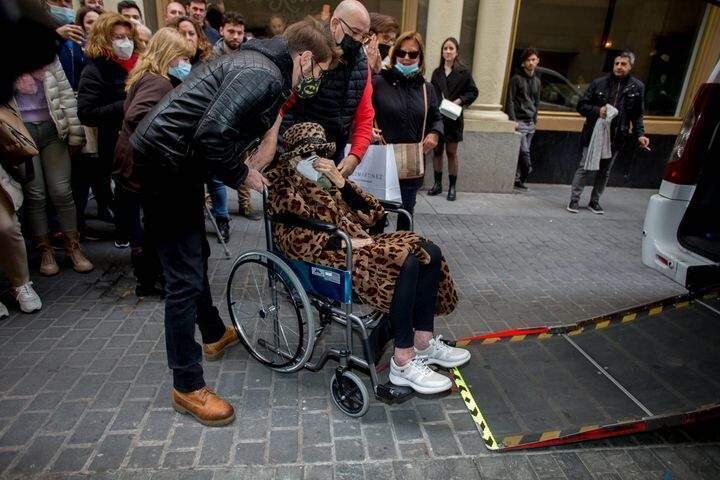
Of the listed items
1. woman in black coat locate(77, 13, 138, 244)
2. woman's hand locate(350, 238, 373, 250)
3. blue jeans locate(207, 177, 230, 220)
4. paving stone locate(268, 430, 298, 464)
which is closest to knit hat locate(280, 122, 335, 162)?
woman's hand locate(350, 238, 373, 250)

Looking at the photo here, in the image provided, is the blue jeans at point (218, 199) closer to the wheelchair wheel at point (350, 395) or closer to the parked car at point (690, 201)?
the wheelchair wheel at point (350, 395)

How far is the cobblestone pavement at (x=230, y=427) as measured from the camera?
232cm

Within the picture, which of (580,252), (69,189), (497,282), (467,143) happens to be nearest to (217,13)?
(69,189)

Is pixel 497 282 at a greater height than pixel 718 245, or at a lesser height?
lesser

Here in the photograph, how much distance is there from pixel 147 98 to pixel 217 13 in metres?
4.07

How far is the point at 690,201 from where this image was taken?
341 cm

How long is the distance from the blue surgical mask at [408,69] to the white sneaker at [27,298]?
3426 millimetres

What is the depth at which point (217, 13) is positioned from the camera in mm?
6559

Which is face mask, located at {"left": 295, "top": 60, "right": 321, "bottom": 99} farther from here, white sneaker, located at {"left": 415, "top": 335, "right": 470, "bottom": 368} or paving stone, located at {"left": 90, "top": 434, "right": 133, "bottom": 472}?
paving stone, located at {"left": 90, "top": 434, "right": 133, "bottom": 472}

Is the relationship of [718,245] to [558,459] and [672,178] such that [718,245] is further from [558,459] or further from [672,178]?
[558,459]

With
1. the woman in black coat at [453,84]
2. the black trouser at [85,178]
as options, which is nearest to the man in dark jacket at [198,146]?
the black trouser at [85,178]

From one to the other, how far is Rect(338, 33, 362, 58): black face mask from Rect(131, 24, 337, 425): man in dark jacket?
834mm

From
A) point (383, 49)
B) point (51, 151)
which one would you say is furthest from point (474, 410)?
point (51, 151)

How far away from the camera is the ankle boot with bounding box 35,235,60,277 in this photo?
4.21 meters
